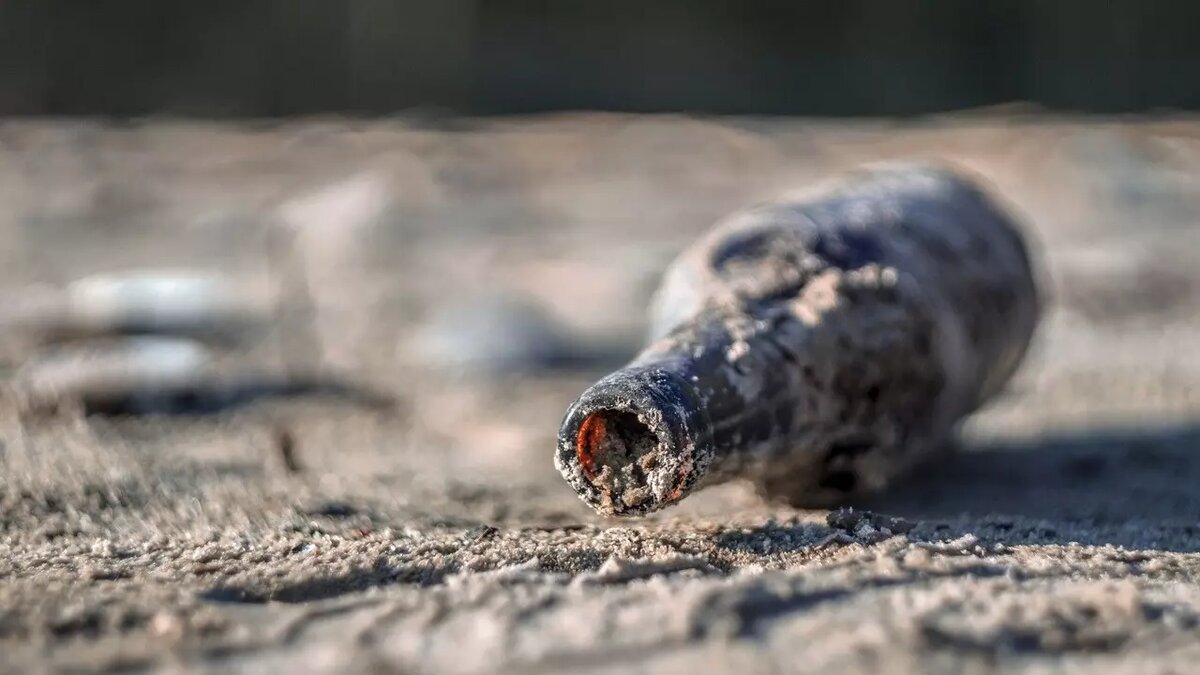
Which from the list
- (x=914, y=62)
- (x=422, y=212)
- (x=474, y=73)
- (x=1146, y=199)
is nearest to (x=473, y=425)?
(x=422, y=212)

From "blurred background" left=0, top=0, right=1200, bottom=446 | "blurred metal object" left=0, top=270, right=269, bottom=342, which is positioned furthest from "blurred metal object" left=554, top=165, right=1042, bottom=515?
"blurred metal object" left=0, top=270, right=269, bottom=342

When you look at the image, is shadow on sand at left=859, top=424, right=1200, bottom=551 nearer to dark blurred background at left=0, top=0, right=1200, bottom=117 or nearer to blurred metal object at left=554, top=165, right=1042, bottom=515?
blurred metal object at left=554, top=165, right=1042, bottom=515

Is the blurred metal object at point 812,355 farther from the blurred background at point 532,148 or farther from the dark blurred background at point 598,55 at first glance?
the dark blurred background at point 598,55

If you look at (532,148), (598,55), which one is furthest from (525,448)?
(598,55)

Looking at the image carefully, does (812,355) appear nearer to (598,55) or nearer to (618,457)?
(618,457)

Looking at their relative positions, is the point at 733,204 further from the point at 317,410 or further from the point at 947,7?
the point at 317,410

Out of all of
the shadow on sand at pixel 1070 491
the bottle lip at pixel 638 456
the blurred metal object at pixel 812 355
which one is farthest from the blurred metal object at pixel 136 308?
the bottle lip at pixel 638 456
